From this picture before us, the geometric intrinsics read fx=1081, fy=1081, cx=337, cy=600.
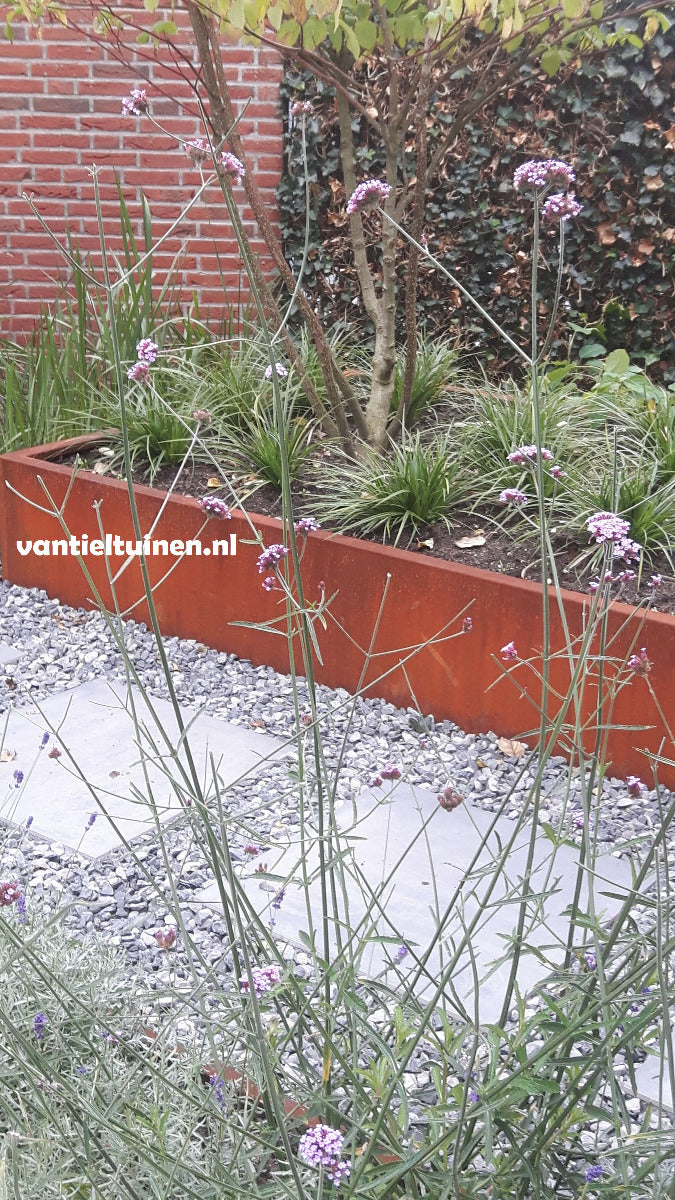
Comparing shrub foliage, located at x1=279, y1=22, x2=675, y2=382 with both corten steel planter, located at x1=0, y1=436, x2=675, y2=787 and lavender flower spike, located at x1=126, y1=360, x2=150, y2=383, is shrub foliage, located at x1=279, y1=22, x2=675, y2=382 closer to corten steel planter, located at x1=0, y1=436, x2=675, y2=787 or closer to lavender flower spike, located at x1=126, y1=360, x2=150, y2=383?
corten steel planter, located at x1=0, y1=436, x2=675, y2=787

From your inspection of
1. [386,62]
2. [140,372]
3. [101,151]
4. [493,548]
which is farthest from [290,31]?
[101,151]

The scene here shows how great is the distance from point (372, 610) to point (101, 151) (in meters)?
3.07

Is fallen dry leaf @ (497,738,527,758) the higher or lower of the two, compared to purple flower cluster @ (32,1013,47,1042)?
lower

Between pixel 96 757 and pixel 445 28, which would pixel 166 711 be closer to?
pixel 96 757

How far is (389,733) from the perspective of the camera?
2793mm

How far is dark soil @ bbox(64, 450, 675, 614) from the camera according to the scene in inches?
112

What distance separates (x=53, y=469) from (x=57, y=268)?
6.13ft

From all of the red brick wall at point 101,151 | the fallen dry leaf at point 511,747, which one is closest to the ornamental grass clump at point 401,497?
the fallen dry leaf at point 511,747

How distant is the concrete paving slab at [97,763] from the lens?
7.86 feet

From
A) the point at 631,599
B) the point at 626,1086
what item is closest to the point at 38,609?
the point at 631,599

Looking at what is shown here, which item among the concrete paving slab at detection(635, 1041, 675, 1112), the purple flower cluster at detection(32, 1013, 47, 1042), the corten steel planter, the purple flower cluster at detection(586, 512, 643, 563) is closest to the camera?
the purple flower cluster at detection(586, 512, 643, 563)

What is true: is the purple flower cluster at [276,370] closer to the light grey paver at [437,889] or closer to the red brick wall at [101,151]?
the light grey paver at [437,889]

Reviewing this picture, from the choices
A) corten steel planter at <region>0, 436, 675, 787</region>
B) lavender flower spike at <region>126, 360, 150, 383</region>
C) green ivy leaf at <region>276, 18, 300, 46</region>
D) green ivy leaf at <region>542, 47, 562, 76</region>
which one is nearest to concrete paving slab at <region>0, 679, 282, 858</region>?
corten steel planter at <region>0, 436, 675, 787</region>

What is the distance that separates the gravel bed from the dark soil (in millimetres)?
456
